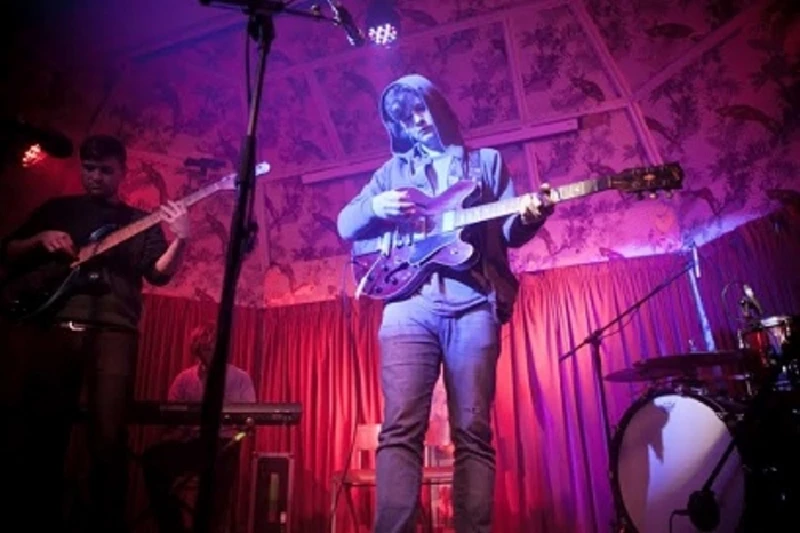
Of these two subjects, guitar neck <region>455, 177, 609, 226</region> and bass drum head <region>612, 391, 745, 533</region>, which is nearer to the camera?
guitar neck <region>455, 177, 609, 226</region>

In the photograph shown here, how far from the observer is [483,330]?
200cm

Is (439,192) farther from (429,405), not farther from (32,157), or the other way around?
(32,157)

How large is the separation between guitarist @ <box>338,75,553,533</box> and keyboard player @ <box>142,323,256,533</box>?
1.08 m

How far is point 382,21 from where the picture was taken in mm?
4180

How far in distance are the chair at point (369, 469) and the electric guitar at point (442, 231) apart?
2.01 metres

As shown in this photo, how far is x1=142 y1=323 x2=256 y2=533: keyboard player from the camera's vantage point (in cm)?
354

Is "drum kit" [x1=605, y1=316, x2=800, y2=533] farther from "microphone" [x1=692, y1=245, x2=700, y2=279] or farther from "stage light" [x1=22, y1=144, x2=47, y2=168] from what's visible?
"stage light" [x1=22, y1=144, x2=47, y2=168]

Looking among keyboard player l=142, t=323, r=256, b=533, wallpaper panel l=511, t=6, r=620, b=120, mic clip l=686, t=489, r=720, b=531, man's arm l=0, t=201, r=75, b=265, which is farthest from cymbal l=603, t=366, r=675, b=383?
man's arm l=0, t=201, r=75, b=265

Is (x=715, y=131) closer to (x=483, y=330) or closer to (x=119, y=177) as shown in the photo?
(x=483, y=330)

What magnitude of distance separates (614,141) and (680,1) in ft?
3.80

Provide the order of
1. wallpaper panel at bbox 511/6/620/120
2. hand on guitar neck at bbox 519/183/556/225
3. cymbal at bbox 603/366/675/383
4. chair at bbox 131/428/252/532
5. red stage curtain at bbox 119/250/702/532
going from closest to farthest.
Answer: hand on guitar neck at bbox 519/183/556/225 → cymbal at bbox 603/366/675/383 → chair at bbox 131/428/252/532 → red stage curtain at bbox 119/250/702/532 → wallpaper panel at bbox 511/6/620/120

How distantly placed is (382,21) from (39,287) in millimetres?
2836

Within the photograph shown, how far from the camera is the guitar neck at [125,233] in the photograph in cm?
303

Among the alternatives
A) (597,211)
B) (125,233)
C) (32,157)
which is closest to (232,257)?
(125,233)
